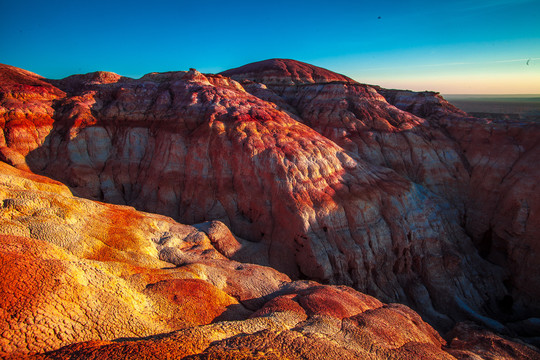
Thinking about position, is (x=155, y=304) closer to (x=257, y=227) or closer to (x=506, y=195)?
(x=257, y=227)

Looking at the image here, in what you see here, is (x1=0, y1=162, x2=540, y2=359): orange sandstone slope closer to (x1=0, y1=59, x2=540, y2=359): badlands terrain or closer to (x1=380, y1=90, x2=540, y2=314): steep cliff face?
(x1=0, y1=59, x2=540, y2=359): badlands terrain

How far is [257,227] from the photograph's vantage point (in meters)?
18.7

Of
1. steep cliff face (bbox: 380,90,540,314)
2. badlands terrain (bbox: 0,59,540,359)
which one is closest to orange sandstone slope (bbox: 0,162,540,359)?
badlands terrain (bbox: 0,59,540,359)

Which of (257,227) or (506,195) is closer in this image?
(257,227)

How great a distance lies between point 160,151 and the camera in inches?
874

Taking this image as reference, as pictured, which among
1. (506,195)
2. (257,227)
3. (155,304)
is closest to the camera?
(155,304)

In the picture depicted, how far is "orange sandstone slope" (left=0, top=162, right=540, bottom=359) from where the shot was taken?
20.7ft

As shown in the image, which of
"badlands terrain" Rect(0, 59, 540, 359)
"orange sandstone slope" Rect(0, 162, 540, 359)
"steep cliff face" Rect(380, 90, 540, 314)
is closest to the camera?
"orange sandstone slope" Rect(0, 162, 540, 359)

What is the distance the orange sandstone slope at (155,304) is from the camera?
20.7 feet

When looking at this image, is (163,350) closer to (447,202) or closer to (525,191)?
(447,202)

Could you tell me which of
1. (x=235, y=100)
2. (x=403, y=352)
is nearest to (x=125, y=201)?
(x=235, y=100)

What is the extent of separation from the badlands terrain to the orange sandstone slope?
0.06m

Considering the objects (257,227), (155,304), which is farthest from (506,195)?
(155,304)

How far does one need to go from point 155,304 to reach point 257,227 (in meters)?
10.4
